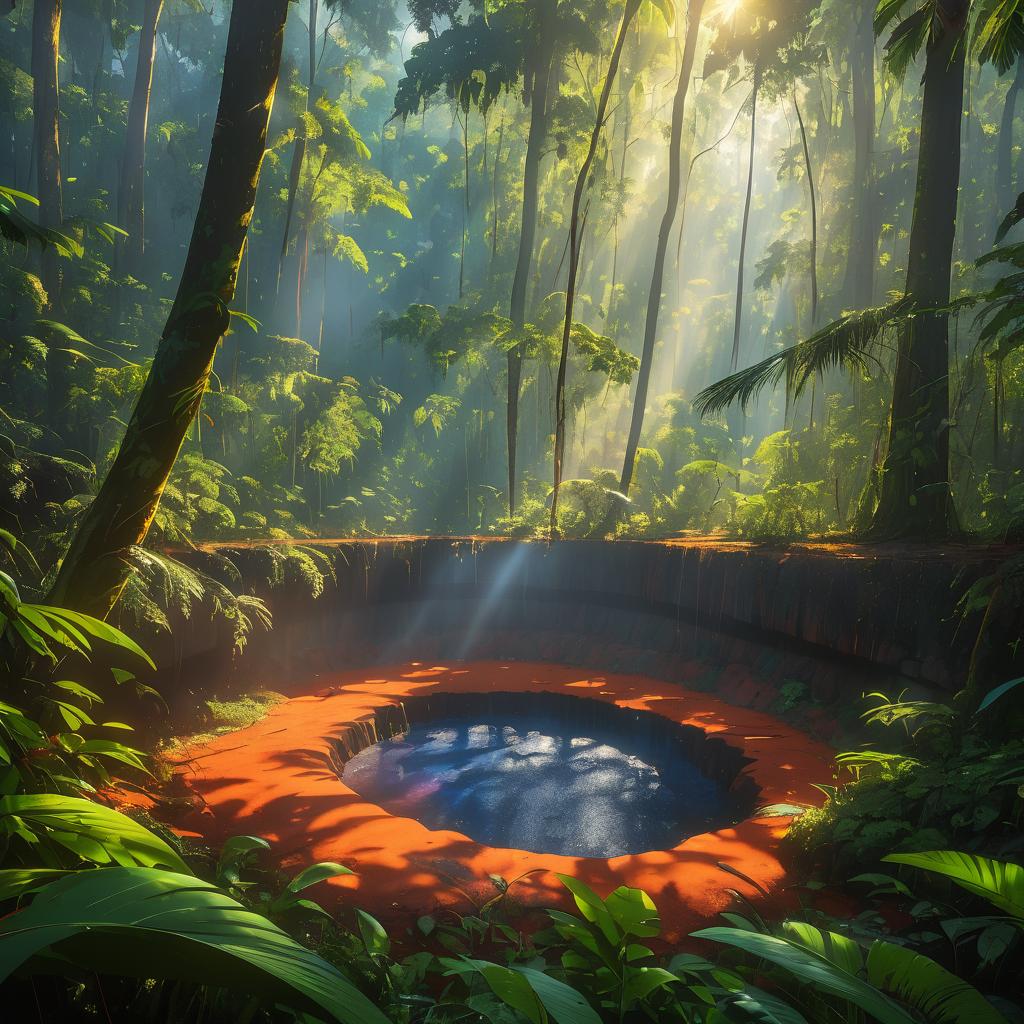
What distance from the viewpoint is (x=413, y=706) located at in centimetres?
926

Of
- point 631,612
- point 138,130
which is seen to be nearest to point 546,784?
point 631,612

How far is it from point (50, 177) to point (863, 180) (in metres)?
20.0

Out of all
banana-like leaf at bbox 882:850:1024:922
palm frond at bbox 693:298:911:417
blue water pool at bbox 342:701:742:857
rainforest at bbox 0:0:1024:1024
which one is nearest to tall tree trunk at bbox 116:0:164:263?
rainforest at bbox 0:0:1024:1024

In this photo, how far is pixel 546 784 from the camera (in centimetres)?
741

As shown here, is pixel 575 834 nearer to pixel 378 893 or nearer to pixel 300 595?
pixel 378 893

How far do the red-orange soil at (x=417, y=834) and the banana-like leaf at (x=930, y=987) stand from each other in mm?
2273

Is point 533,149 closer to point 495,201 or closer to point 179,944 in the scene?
point 495,201

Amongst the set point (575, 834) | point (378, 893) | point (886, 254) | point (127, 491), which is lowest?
point (575, 834)

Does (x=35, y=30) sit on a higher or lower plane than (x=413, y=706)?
higher

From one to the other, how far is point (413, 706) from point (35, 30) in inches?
657

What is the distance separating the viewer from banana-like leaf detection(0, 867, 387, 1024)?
0.81 meters

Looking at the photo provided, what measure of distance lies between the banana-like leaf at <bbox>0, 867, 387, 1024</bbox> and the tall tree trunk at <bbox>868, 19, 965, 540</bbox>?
8869 millimetres

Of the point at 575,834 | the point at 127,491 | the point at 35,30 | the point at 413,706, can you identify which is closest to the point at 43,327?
the point at 35,30

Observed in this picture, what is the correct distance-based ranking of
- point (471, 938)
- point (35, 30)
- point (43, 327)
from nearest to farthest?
point (471, 938) < point (43, 327) < point (35, 30)
